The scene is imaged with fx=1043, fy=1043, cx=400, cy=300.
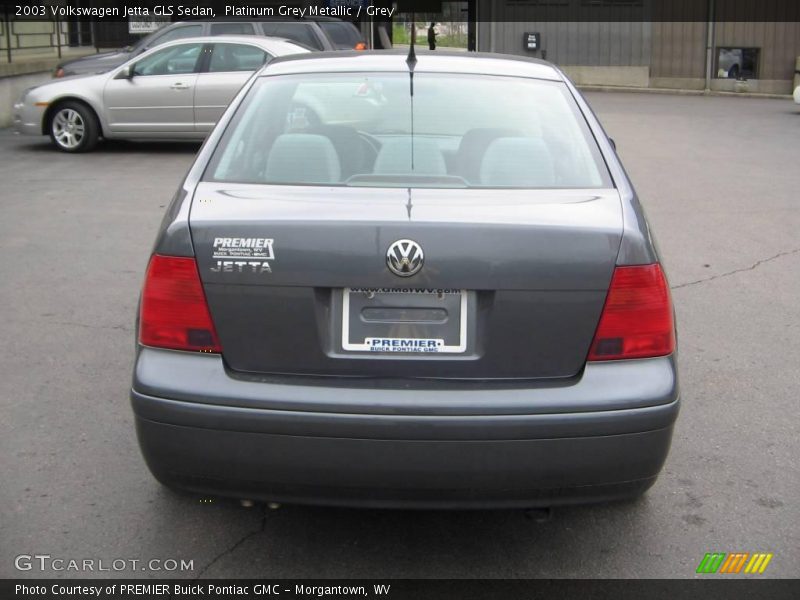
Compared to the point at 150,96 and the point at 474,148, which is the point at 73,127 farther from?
the point at 474,148

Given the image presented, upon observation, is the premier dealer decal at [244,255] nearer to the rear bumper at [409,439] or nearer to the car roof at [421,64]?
the rear bumper at [409,439]

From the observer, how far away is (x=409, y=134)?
149 inches

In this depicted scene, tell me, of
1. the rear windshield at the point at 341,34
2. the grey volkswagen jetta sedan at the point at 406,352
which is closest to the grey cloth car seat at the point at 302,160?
the grey volkswagen jetta sedan at the point at 406,352

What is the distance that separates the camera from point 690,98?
78.1 feet

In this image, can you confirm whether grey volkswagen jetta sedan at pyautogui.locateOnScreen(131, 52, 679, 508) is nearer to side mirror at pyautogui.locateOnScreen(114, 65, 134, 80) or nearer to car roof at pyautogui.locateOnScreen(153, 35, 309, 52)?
side mirror at pyautogui.locateOnScreen(114, 65, 134, 80)

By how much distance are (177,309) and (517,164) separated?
1295mm

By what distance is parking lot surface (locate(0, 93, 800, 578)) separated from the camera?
3477 mm

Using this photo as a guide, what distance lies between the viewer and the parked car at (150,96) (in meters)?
13.0

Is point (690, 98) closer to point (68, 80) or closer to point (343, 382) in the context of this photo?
point (68, 80)

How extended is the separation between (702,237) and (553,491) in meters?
5.87

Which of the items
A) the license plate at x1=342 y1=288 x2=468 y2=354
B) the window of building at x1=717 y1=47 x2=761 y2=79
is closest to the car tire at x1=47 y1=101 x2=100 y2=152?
the license plate at x1=342 y1=288 x2=468 y2=354

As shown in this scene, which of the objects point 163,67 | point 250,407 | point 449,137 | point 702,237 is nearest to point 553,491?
point 250,407

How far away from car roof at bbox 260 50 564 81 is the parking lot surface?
167cm

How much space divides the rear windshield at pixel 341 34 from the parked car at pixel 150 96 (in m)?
4.83
